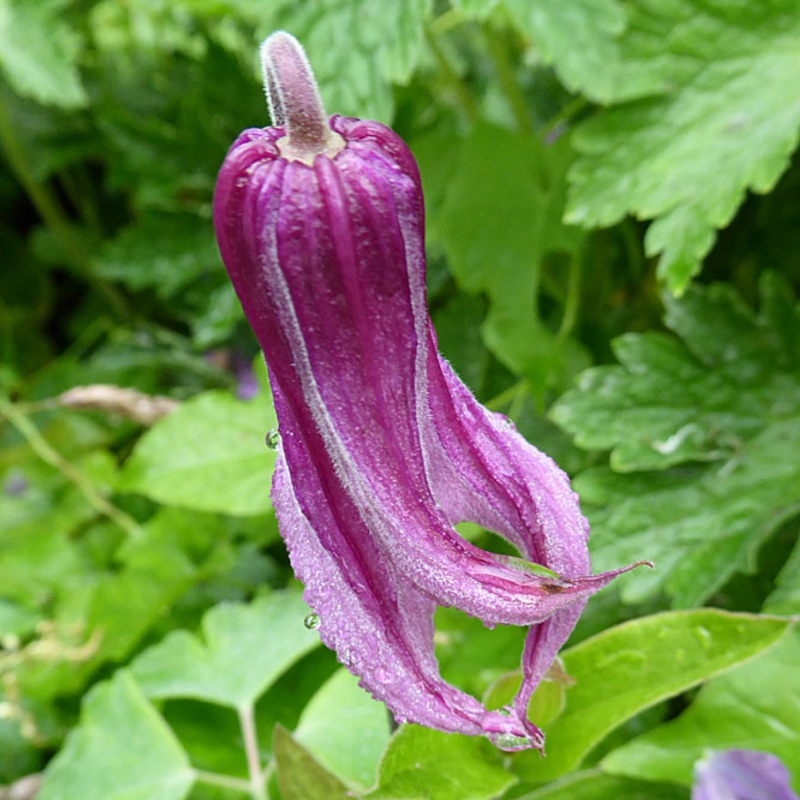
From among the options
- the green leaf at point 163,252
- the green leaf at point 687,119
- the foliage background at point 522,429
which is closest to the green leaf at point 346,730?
the foliage background at point 522,429

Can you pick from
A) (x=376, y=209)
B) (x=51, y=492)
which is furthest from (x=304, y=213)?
(x=51, y=492)

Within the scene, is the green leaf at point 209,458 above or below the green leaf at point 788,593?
above

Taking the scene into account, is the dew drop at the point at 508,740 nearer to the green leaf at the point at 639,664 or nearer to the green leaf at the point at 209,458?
the green leaf at the point at 639,664

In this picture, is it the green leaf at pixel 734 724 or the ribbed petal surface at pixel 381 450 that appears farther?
the green leaf at pixel 734 724

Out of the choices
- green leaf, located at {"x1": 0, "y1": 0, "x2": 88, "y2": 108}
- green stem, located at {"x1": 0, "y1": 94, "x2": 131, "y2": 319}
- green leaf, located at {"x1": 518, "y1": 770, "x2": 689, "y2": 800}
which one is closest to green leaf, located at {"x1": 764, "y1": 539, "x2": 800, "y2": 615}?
green leaf, located at {"x1": 518, "y1": 770, "x2": 689, "y2": 800}

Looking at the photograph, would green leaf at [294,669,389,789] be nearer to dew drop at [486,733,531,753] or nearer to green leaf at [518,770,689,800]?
green leaf at [518,770,689,800]

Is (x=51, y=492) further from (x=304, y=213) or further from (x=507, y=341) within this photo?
(x=304, y=213)

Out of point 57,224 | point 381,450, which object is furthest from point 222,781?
point 57,224

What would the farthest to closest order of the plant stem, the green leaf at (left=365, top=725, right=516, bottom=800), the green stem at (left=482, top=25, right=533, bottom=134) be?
1. the green stem at (left=482, top=25, right=533, bottom=134)
2. the plant stem
3. the green leaf at (left=365, top=725, right=516, bottom=800)

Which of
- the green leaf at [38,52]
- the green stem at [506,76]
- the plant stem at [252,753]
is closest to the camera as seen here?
the plant stem at [252,753]
